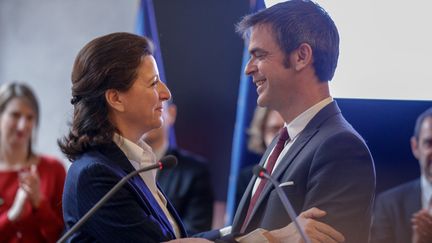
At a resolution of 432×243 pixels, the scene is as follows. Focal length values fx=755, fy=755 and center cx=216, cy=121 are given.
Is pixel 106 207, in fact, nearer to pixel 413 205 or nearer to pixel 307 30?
pixel 307 30

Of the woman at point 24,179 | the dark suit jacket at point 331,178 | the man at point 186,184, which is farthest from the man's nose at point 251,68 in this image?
A: the woman at point 24,179

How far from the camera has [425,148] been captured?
2.00 meters

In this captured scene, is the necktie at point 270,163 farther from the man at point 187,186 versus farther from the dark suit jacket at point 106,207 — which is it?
the man at point 187,186

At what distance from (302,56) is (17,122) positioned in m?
1.93

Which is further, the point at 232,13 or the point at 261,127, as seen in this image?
the point at 261,127

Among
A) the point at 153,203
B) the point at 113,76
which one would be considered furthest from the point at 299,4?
the point at 153,203

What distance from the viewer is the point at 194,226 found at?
10.4 ft

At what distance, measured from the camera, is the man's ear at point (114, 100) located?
6.26ft

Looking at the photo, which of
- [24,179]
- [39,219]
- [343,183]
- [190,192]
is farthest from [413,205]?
[24,179]

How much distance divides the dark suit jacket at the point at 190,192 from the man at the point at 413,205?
1234 millimetres

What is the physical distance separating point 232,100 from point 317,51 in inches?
58.3

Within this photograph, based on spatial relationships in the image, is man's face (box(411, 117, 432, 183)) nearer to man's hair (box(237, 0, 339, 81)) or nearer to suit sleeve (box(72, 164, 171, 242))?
man's hair (box(237, 0, 339, 81))

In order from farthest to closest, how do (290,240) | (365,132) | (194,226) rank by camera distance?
(194,226) < (365,132) < (290,240)

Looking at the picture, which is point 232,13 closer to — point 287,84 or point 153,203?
point 287,84
